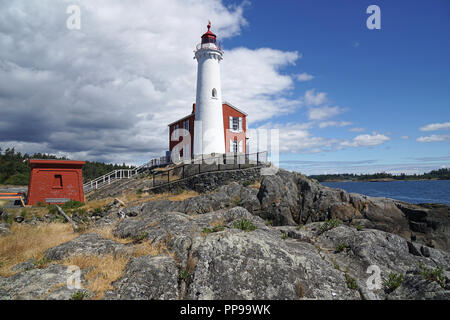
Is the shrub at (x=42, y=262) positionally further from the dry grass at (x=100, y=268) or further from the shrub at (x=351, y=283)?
the shrub at (x=351, y=283)

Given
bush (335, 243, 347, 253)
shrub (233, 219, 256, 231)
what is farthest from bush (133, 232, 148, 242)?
bush (335, 243, 347, 253)

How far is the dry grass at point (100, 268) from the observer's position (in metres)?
6.70

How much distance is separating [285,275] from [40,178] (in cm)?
2801

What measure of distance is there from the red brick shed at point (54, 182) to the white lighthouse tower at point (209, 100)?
14041 mm

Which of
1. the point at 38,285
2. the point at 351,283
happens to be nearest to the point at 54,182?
the point at 38,285

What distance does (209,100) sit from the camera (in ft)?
99.9

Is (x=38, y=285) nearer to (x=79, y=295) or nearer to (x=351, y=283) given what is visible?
(x=79, y=295)

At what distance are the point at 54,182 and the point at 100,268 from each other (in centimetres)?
2406

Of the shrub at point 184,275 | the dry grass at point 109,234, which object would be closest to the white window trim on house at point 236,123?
the dry grass at point 109,234

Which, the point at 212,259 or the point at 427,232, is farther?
the point at 427,232
